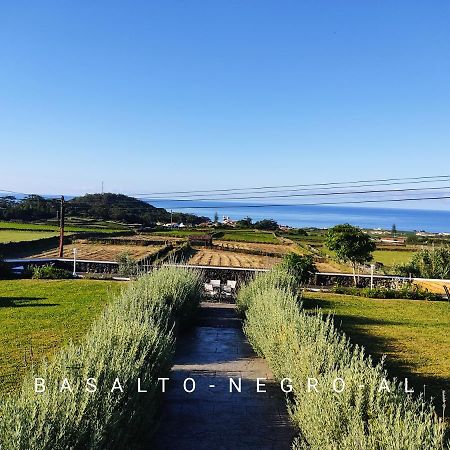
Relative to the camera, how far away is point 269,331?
21.0ft

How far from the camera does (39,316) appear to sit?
10.5 metres

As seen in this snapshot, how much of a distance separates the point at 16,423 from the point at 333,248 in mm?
22617

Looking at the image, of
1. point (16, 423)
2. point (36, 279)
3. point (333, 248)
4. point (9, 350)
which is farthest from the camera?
point (333, 248)

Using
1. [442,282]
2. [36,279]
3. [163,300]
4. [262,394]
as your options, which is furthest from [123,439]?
[442,282]

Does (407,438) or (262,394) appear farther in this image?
(262,394)

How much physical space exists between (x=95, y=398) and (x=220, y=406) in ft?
7.75

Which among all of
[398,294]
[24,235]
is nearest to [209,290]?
[398,294]

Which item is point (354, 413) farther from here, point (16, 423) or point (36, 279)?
point (36, 279)

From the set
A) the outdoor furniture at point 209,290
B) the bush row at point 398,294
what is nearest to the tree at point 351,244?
the bush row at point 398,294

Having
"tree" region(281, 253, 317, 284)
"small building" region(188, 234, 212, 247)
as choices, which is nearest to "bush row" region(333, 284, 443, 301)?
"tree" region(281, 253, 317, 284)

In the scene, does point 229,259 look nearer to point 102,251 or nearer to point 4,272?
point 102,251

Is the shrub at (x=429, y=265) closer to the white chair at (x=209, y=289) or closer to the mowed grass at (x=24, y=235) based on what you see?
the white chair at (x=209, y=289)

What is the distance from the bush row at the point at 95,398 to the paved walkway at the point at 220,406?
442 mm

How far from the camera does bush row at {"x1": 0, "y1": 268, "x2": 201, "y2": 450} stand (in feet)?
9.35
